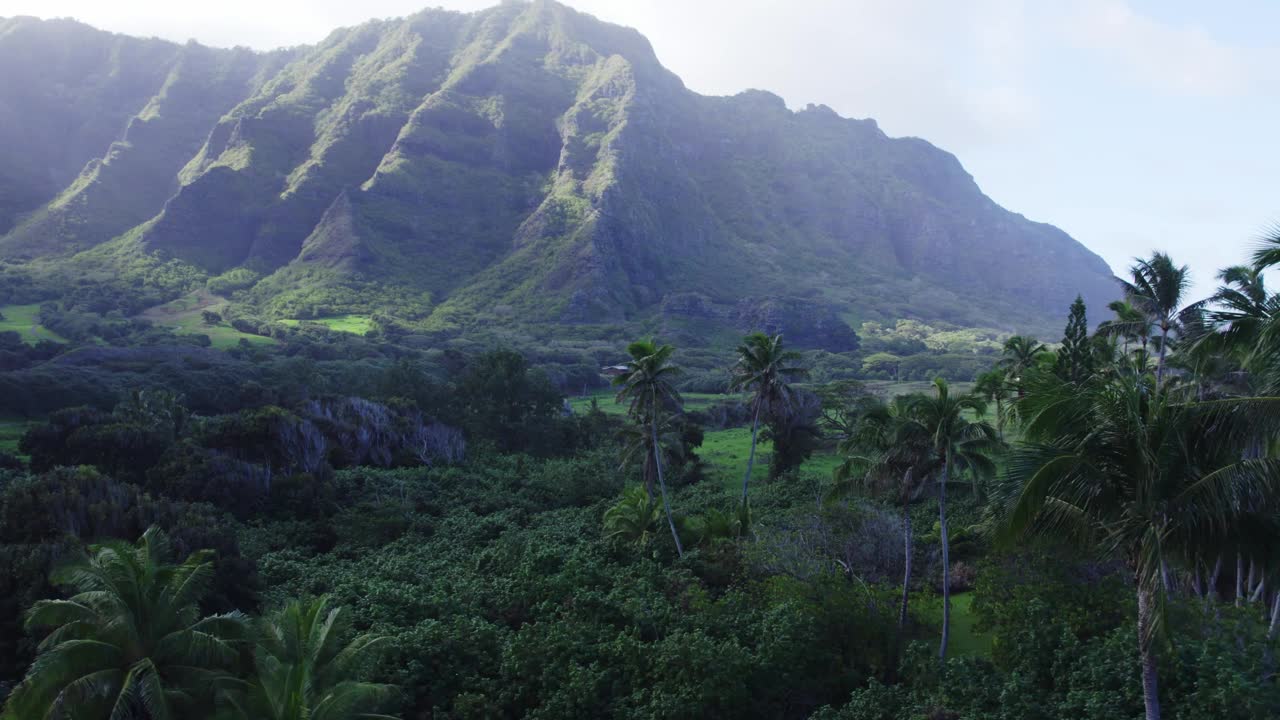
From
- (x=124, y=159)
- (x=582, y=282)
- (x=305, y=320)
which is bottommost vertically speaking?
(x=305, y=320)

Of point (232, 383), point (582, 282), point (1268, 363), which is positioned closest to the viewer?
point (1268, 363)

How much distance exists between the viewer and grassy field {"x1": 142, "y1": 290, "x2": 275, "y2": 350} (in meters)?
115

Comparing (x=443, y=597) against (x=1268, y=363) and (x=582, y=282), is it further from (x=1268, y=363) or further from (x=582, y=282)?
(x=582, y=282)

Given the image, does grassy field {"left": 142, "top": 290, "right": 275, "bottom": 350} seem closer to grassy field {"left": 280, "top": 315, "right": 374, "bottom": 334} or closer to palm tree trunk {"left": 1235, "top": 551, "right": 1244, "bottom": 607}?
grassy field {"left": 280, "top": 315, "right": 374, "bottom": 334}

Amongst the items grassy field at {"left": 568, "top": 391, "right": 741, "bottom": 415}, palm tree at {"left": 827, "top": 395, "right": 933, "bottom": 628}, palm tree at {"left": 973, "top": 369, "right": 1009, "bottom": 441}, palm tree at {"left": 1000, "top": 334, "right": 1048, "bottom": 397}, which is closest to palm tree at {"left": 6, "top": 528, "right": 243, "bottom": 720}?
palm tree at {"left": 827, "top": 395, "right": 933, "bottom": 628}

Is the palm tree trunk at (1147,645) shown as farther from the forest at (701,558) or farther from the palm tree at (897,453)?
the palm tree at (897,453)

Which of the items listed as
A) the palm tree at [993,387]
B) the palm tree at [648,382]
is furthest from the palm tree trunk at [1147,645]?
the palm tree at [993,387]

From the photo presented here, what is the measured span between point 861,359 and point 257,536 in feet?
403

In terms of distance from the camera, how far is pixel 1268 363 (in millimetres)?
12141

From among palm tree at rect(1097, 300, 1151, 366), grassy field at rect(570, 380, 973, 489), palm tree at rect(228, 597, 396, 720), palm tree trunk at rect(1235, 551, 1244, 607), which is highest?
palm tree at rect(1097, 300, 1151, 366)

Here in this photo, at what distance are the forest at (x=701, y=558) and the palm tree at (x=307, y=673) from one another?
80 mm

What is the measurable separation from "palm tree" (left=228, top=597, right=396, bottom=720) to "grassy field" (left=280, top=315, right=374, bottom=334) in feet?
379

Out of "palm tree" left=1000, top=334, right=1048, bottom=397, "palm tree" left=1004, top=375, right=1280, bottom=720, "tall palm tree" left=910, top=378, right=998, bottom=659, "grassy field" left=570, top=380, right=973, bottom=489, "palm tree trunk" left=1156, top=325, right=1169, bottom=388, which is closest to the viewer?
"palm tree" left=1004, top=375, right=1280, bottom=720

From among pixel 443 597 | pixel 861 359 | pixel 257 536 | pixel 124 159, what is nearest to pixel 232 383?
pixel 257 536
